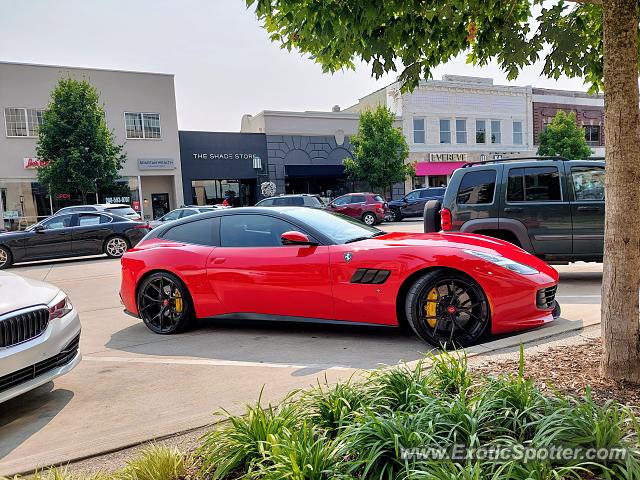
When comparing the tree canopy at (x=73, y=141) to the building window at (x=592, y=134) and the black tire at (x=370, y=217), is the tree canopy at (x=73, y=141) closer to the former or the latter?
the black tire at (x=370, y=217)

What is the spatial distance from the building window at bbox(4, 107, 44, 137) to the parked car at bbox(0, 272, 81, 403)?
2531 cm

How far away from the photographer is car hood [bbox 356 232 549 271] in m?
4.80

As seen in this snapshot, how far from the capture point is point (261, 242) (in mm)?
5516

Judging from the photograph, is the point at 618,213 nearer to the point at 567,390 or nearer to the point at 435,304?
the point at 567,390

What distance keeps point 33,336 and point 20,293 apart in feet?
1.34

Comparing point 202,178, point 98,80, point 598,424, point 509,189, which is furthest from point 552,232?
point 98,80

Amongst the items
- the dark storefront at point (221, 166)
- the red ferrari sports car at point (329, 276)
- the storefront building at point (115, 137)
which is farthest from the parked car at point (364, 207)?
the red ferrari sports car at point (329, 276)

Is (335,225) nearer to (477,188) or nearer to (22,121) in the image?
(477,188)

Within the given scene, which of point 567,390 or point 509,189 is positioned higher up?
point 509,189

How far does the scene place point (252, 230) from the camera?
18.5ft

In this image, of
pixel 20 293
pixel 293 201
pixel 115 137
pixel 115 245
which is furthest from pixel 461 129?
pixel 20 293

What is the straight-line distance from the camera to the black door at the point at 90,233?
48.9 feet

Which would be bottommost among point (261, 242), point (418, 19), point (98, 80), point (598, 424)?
point (598, 424)

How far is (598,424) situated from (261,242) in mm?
3961
